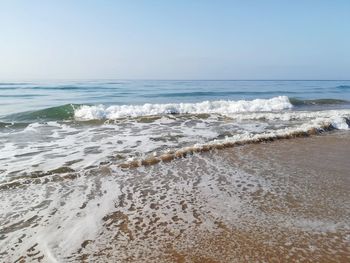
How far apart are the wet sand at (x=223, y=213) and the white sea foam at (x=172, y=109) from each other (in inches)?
473

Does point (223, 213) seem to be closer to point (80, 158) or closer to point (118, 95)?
point (80, 158)

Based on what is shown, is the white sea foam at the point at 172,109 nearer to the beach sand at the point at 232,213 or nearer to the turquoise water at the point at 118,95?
the turquoise water at the point at 118,95

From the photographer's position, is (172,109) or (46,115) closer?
(46,115)

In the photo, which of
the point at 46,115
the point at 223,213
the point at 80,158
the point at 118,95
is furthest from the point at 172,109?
the point at 223,213

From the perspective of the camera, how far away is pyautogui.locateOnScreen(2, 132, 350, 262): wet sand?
418 centimetres

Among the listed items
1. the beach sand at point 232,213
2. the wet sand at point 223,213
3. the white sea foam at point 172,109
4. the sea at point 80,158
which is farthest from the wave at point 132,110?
the beach sand at point 232,213

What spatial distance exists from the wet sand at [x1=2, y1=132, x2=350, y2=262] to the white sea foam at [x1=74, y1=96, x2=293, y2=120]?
39.4 ft

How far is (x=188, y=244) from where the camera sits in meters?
4.38

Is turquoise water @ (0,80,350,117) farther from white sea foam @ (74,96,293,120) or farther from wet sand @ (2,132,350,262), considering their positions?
wet sand @ (2,132,350,262)

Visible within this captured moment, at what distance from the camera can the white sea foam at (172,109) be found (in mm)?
20109

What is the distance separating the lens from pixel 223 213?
5.35 metres

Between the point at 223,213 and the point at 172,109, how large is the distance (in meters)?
16.9

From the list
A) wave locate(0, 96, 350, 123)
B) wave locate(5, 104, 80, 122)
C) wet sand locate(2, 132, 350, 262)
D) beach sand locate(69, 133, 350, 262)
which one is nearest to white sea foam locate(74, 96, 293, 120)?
wave locate(0, 96, 350, 123)

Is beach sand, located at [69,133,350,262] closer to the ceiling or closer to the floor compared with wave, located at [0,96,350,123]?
closer to the ceiling
